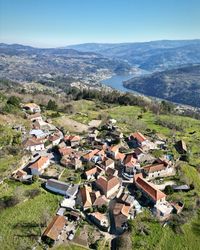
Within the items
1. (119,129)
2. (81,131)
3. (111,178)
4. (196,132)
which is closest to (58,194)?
(111,178)

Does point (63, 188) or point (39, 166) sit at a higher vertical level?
point (39, 166)

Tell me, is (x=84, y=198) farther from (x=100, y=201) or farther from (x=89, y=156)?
(x=89, y=156)

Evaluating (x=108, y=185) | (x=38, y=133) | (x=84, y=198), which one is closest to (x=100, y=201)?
(x=84, y=198)

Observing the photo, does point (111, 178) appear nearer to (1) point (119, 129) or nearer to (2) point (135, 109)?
(1) point (119, 129)

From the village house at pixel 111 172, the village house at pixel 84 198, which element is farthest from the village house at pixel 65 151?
the village house at pixel 84 198

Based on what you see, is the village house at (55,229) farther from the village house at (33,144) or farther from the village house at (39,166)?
the village house at (33,144)

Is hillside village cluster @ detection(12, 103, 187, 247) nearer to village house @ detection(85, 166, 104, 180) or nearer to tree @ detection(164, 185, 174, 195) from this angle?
village house @ detection(85, 166, 104, 180)

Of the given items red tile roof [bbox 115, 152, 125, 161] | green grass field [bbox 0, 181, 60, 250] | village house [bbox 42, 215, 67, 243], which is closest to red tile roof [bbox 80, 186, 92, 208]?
Result: green grass field [bbox 0, 181, 60, 250]
